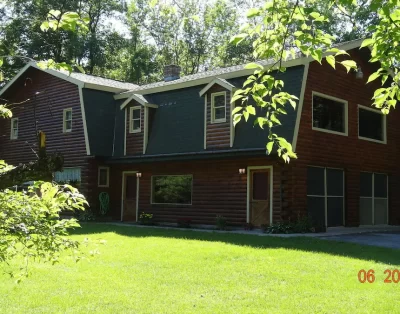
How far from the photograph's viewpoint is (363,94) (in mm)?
17859

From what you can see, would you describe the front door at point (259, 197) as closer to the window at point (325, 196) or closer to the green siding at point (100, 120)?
the window at point (325, 196)

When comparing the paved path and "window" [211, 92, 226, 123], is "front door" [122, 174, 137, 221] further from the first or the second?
the paved path

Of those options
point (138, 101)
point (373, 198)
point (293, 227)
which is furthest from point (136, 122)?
point (373, 198)

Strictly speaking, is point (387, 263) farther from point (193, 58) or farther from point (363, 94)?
point (193, 58)

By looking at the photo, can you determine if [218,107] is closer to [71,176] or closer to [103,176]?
[103,176]

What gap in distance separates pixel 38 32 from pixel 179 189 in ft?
76.2

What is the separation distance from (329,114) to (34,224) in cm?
1430

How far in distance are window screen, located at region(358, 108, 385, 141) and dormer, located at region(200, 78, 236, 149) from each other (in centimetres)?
524

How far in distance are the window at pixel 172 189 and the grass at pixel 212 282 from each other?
263 inches

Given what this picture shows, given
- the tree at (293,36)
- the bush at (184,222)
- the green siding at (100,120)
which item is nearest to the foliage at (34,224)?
the tree at (293,36)

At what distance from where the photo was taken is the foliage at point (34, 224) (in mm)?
3168

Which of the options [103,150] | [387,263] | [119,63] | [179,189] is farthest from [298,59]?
[119,63]

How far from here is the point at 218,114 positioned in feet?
54.7
